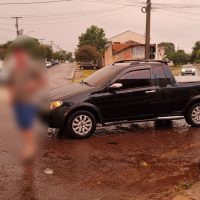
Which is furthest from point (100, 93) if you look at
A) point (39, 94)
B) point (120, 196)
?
point (39, 94)

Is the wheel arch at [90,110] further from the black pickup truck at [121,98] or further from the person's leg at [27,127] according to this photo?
the person's leg at [27,127]

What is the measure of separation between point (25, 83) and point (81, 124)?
866 centimetres

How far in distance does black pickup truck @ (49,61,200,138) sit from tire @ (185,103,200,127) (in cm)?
28

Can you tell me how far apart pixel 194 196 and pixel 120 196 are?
978mm

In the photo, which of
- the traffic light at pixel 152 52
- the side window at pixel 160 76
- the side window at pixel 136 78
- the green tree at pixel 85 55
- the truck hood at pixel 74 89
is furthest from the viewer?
the traffic light at pixel 152 52

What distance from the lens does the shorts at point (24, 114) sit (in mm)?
547

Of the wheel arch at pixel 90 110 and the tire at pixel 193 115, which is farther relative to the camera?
the tire at pixel 193 115

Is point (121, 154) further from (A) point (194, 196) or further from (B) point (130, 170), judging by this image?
(A) point (194, 196)

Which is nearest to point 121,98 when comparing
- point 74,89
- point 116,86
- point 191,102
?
point 116,86

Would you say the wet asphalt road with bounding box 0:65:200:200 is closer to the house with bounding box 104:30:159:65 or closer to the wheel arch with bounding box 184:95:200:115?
the wheel arch with bounding box 184:95:200:115

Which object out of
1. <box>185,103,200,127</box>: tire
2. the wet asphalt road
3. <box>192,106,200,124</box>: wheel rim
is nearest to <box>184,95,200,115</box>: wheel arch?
<box>185,103,200,127</box>: tire

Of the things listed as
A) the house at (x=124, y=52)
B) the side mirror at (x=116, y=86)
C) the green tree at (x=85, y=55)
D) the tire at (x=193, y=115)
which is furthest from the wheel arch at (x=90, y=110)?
the house at (x=124, y=52)

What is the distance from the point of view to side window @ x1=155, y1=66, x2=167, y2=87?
31.4 ft

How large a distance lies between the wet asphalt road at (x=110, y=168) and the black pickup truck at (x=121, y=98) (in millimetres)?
436
